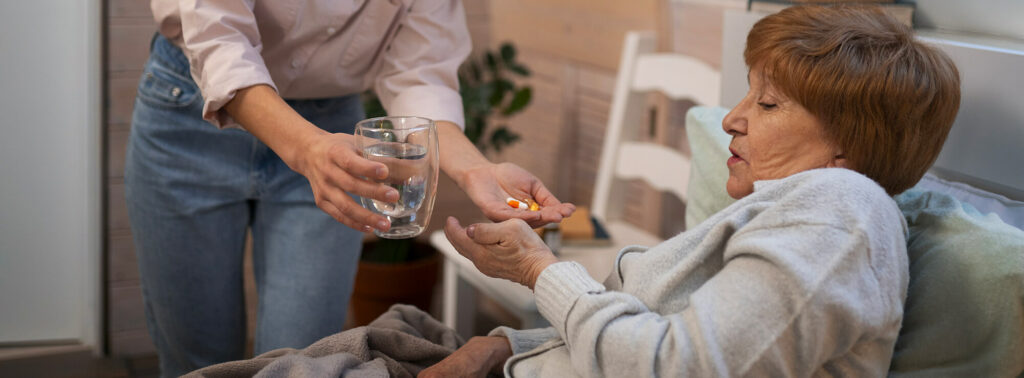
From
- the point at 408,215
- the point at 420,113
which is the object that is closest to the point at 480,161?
the point at 420,113

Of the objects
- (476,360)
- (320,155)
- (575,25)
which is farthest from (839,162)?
(575,25)

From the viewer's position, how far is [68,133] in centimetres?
247

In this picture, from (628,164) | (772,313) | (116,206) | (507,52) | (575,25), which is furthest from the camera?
(575,25)

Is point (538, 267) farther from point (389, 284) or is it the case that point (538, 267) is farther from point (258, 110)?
point (389, 284)

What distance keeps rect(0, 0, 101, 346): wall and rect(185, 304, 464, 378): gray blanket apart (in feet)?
5.09

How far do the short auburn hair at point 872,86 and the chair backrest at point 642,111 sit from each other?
3.21 feet

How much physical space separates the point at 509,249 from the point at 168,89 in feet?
2.36

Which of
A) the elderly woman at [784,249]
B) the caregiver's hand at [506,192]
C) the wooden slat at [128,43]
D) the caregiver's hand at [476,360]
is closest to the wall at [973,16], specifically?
the elderly woman at [784,249]

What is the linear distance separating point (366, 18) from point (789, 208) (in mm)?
812

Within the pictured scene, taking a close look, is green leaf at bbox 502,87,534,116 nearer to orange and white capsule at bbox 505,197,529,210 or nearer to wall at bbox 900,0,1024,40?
wall at bbox 900,0,1024,40

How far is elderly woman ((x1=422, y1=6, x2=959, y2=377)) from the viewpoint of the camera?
93 centimetres

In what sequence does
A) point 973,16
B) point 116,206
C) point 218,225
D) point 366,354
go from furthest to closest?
point 116,206 < point 218,225 < point 973,16 < point 366,354

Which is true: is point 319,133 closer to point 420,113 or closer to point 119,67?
point 420,113

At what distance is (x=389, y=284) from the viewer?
9.11 feet
